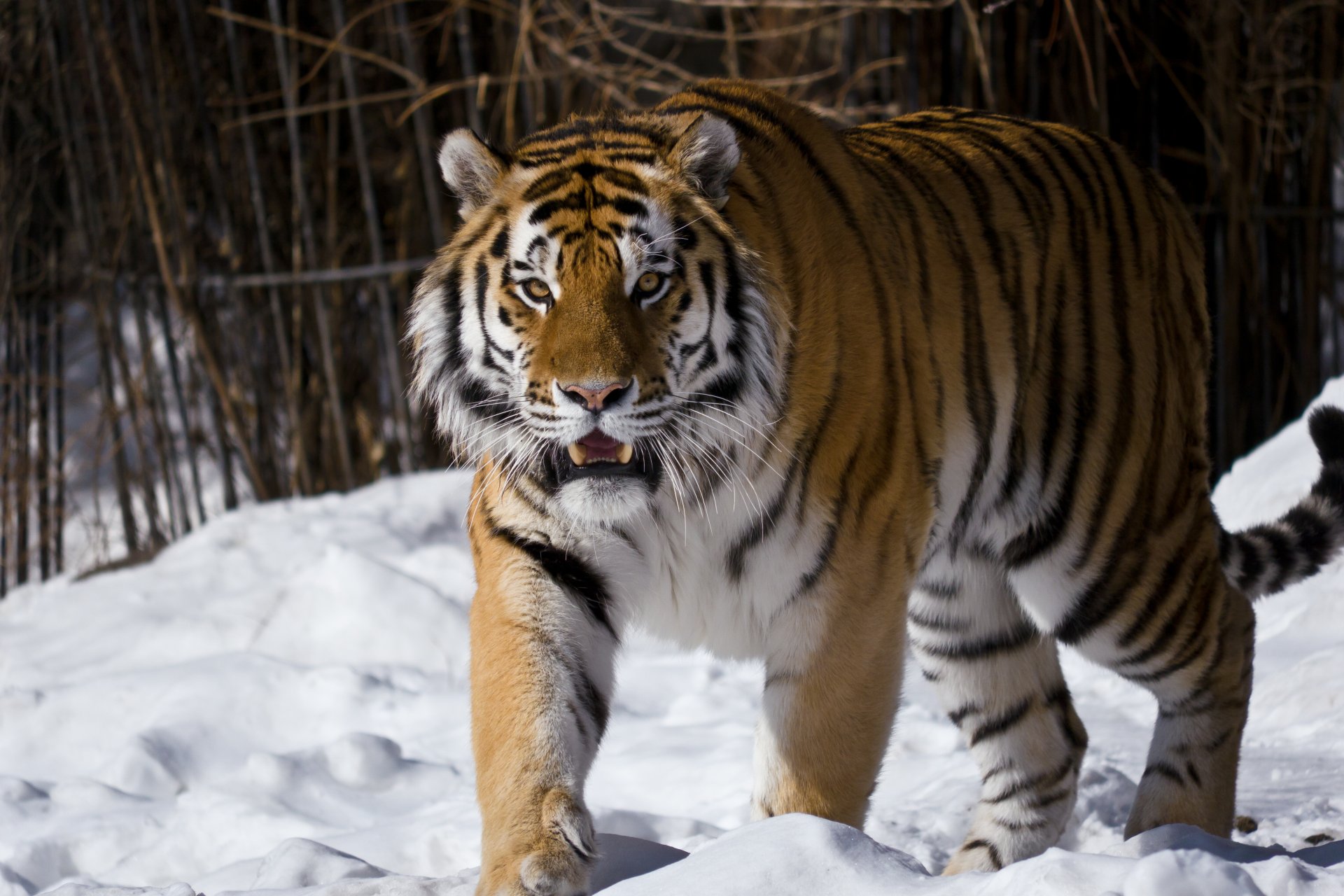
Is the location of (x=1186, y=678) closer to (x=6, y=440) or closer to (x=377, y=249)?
(x=377, y=249)

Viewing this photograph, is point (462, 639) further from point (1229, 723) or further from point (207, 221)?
point (207, 221)

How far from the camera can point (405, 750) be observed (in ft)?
10.4

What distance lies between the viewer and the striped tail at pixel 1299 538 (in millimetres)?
2504

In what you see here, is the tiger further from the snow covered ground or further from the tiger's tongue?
the snow covered ground

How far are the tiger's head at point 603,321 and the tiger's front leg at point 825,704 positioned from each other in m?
0.24

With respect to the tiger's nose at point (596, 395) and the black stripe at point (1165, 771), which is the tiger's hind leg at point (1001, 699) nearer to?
the black stripe at point (1165, 771)

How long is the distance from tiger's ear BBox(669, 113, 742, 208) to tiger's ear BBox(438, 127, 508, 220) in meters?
0.27

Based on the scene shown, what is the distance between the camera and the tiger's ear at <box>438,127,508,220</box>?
6.37 feet

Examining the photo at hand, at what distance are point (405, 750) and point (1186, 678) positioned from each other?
1.73 m

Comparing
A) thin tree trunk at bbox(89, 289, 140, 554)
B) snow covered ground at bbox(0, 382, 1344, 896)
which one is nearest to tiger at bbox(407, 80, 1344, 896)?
snow covered ground at bbox(0, 382, 1344, 896)

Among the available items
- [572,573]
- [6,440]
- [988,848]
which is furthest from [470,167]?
[6,440]

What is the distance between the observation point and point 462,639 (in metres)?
3.73

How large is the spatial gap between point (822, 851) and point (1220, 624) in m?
1.21

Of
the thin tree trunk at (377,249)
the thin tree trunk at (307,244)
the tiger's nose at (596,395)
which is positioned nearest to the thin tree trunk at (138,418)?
the thin tree trunk at (307,244)
